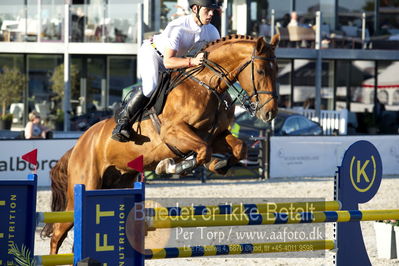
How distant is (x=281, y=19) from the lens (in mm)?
24906

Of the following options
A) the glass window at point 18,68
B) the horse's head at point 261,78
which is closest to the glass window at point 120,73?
the glass window at point 18,68

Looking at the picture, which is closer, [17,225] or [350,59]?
[17,225]

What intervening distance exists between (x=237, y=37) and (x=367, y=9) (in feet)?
70.7

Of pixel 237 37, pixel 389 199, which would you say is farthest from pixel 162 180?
pixel 237 37

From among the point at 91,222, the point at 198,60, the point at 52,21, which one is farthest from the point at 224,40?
the point at 52,21

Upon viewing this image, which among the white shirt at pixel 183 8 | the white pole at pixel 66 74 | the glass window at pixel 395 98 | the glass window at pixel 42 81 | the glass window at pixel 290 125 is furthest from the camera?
the glass window at pixel 395 98

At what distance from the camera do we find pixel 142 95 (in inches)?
282

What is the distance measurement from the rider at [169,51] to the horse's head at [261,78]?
1.40 feet

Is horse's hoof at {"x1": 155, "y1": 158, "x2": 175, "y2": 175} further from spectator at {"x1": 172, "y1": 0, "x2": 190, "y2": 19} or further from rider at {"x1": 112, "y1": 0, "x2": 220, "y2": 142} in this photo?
spectator at {"x1": 172, "y1": 0, "x2": 190, "y2": 19}

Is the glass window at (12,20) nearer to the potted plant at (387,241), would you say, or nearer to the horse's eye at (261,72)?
the potted plant at (387,241)

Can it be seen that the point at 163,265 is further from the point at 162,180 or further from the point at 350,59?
the point at 350,59

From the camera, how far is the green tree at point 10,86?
23.0 metres

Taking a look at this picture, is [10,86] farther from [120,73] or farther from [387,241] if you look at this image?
[387,241]

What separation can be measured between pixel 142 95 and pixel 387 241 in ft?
10.0
